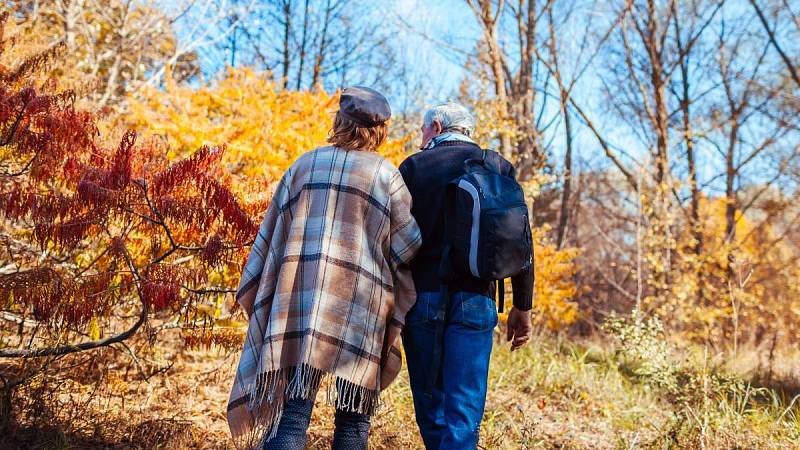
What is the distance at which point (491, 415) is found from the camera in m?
3.97

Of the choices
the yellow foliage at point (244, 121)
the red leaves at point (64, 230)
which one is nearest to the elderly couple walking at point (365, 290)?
the red leaves at point (64, 230)

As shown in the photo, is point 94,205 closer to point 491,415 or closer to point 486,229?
point 486,229

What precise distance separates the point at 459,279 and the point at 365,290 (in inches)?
12.7

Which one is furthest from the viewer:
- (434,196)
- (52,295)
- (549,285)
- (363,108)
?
A: (549,285)

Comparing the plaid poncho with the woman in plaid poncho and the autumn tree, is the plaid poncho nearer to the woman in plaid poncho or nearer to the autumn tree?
the woman in plaid poncho

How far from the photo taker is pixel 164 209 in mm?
2635

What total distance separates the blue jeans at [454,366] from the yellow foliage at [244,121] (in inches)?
86.8

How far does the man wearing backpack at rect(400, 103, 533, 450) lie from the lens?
2066mm

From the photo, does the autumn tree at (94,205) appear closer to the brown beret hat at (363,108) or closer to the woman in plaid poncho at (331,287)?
the woman in plaid poncho at (331,287)

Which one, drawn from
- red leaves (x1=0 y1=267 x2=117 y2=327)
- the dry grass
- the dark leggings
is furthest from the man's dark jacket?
red leaves (x1=0 y1=267 x2=117 y2=327)

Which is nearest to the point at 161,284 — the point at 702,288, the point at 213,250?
the point at 213,250

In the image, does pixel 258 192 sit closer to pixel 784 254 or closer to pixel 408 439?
pixel 408 439

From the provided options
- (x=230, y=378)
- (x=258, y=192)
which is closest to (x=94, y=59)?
(x=230, y=378)

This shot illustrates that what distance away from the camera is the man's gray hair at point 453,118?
235 cm
